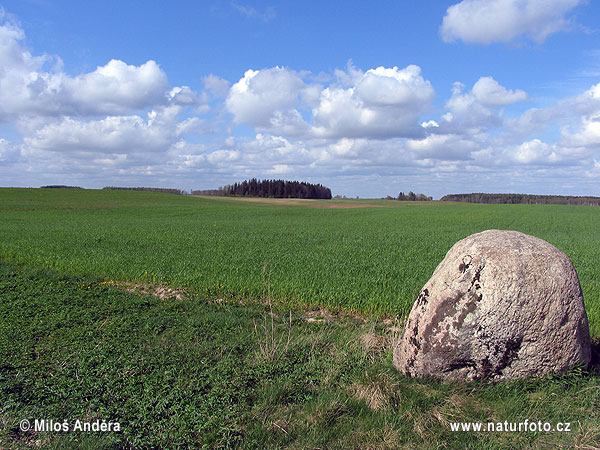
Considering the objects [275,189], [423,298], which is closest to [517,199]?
[275,189]

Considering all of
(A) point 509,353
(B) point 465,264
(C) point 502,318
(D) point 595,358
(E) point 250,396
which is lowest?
(E) point 250,396

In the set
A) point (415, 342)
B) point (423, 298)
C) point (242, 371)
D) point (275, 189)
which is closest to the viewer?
point (415, 342)

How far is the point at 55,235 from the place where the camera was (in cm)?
2239

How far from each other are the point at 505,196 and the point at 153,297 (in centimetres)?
14456

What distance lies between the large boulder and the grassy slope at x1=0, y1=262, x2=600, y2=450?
0.91 feet

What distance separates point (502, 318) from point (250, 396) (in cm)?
342

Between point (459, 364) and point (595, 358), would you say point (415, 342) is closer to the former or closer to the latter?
point (459, 364)

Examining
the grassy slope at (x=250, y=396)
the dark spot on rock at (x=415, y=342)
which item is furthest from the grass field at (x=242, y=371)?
the dark spot on rock at (x=415, y=342)

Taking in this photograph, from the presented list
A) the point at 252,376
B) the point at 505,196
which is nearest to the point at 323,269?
the point at 252,376

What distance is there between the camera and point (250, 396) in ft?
17.2

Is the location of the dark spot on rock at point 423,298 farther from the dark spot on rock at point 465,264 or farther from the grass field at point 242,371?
the grass field at point 242,371

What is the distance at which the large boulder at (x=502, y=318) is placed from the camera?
16.4 ft

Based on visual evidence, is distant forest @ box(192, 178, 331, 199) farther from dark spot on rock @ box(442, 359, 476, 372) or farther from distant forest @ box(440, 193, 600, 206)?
dark spot on rock @ box(442, 359, 476, 372)

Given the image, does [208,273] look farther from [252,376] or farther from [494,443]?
[494,443]
